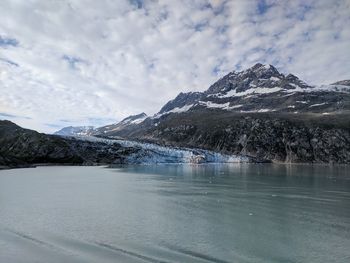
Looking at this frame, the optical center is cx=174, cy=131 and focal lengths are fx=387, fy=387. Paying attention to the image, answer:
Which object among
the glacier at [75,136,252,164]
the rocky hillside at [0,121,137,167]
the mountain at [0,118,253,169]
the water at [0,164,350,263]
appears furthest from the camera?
the glacier at [75,136,252,164]

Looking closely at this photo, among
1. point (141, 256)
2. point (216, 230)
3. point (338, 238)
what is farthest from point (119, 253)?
point (338, 238)

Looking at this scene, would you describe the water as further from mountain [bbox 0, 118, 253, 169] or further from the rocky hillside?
the rocky hillside

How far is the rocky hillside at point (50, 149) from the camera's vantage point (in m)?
130

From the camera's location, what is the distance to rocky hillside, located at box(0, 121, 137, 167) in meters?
130

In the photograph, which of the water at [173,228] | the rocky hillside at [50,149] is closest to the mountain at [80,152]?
the rocky hillside at [50,149]

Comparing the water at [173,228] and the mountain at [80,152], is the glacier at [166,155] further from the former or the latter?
the water at [173,228]

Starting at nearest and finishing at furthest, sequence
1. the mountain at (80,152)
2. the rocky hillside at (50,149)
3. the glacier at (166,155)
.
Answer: the rocky hillside at (50,149)
the mountain at (80,152)
the glacier at (166,155)

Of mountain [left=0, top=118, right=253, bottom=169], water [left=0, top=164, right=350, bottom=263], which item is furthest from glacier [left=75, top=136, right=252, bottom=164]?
water [left=0, top=164, right=350, bottom=263]

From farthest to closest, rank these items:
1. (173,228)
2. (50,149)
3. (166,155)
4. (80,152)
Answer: (166,155), (80,152), (50,149), (173,228)

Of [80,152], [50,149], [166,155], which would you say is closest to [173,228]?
[50,149]

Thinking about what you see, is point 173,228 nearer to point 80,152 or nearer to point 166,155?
point 80,152

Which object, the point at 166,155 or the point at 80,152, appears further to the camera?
the point at 166,155

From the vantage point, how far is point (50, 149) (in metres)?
134

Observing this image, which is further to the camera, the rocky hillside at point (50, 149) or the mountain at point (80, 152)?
the mountain at point (80, 152)
